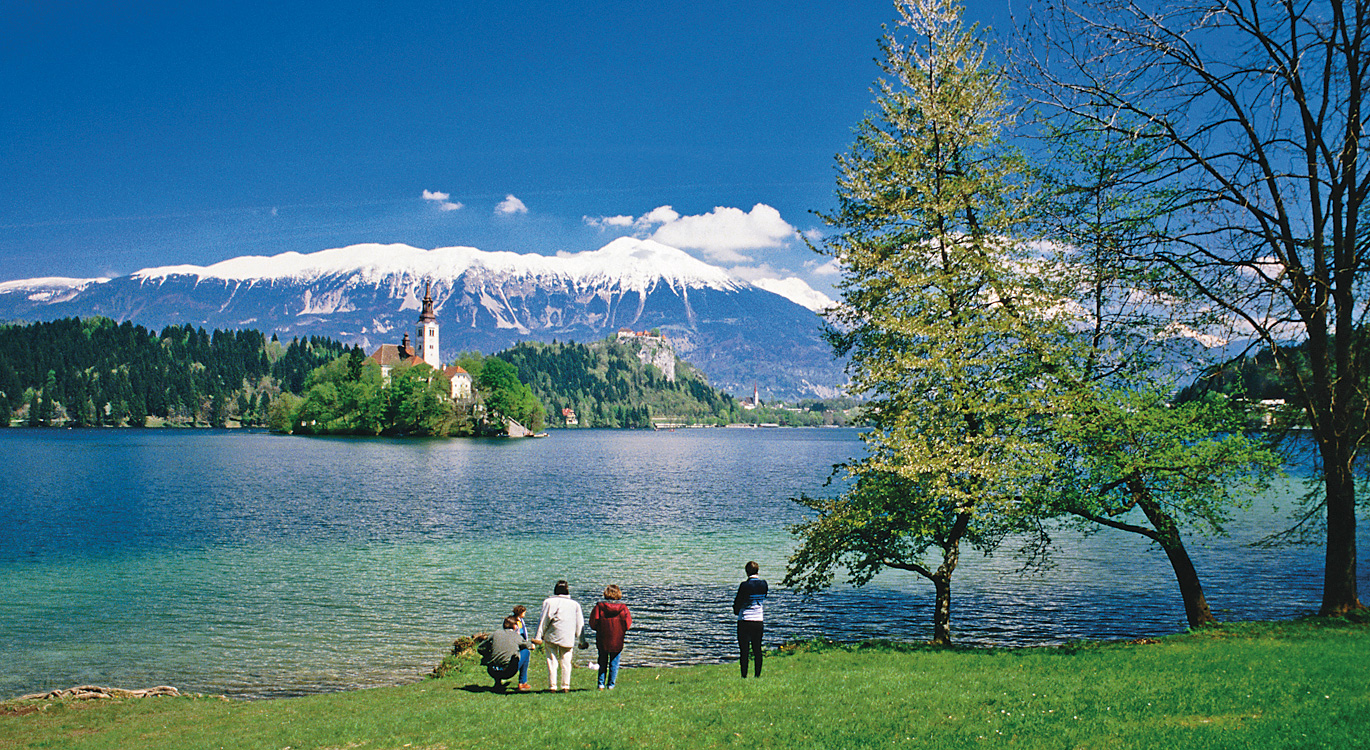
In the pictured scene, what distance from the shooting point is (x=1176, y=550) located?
2062 centimetres

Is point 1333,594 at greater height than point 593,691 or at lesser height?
greater

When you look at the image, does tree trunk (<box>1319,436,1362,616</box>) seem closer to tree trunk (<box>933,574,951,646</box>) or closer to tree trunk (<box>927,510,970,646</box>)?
tree trunk (<box>927,510,970,646</box>)

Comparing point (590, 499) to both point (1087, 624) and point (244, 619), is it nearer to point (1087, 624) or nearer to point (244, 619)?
point (244, 619)

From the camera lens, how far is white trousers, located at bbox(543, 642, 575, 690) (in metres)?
16.6

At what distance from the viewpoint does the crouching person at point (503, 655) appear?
17.2 m

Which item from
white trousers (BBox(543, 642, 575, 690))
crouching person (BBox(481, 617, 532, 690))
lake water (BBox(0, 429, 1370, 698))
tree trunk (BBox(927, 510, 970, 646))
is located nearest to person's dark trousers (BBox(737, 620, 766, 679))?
white trousers (BBox(543, 642, 575, 690))

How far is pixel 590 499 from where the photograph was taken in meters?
69.3

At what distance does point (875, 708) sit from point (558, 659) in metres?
7.18

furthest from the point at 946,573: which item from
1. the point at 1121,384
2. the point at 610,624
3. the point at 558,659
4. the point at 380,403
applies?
the point at 380,403

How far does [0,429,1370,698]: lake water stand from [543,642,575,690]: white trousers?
709cm

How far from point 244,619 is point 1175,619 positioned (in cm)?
3351

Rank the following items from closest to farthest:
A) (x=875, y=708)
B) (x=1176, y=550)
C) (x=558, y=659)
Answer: (x=875, y=708), (x=558, y=659), (x=1176, y=550)

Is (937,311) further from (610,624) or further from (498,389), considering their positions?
(498,389)

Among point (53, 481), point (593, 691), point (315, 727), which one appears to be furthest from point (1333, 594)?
point (53, 481)
